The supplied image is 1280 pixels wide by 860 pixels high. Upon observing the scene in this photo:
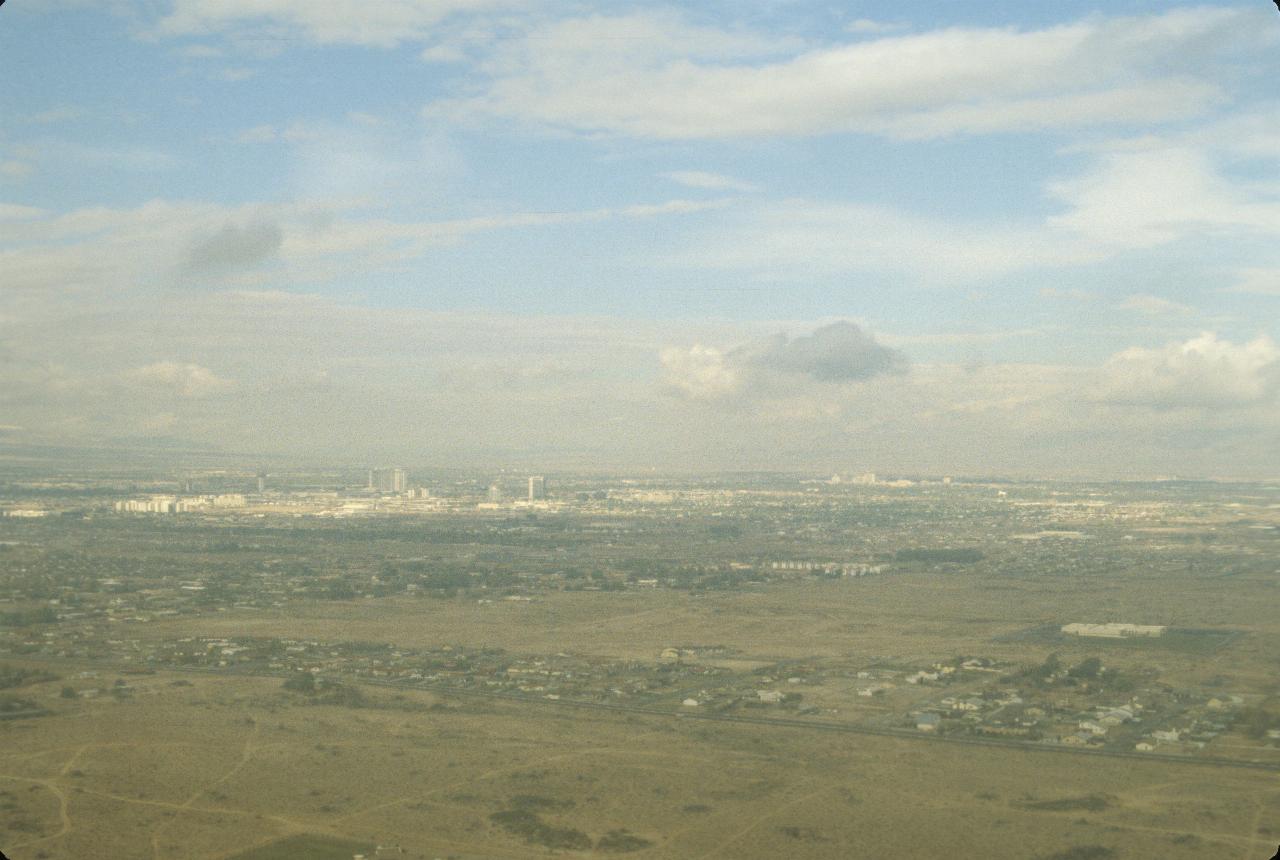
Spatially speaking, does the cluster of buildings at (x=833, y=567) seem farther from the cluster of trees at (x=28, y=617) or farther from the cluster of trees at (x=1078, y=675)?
the cluster of trees at (x=28, y=617)

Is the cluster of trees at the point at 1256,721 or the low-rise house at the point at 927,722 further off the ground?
the cluster of trees at the point at 1256,721

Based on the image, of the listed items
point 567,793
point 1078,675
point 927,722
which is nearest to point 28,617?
point 567,793

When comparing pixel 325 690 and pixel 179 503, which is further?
pixel 179 503

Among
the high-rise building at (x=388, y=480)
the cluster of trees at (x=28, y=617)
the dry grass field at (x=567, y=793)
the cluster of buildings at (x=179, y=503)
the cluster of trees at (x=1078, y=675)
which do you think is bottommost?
the dry grass field at (x=567, y=793)

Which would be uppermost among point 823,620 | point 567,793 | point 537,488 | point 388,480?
point 388,480

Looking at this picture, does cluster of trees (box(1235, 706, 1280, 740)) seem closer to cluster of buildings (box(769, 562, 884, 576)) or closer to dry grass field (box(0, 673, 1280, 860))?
dry grass field (box(0, 673, 1280, 860))

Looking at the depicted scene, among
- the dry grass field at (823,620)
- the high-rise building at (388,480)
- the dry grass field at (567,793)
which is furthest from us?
the high-rise building at (388,480)

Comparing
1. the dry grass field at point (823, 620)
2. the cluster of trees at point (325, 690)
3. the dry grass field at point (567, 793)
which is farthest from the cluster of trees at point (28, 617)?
the cluster of trees at point (325, 690)

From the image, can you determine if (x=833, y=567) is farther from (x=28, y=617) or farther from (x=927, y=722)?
(x=28, y=617)
